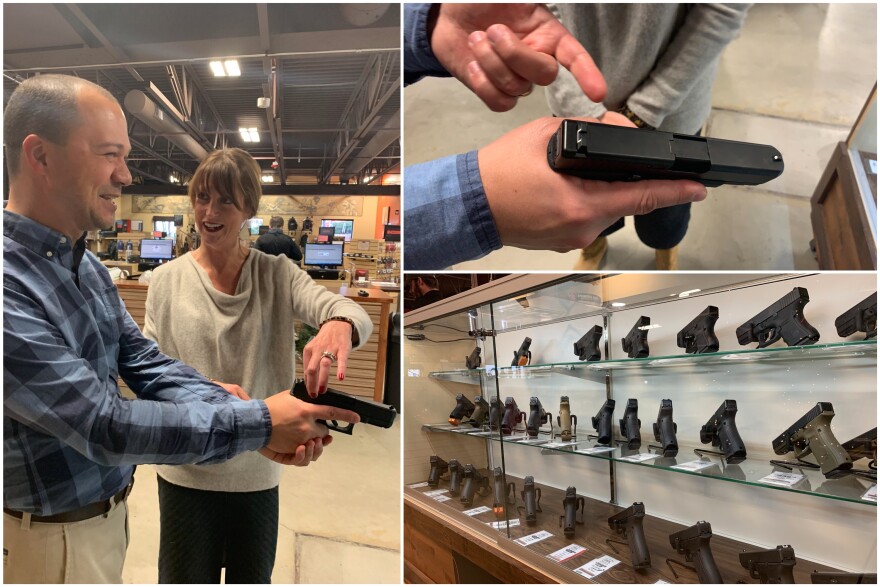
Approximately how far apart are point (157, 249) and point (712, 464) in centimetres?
111

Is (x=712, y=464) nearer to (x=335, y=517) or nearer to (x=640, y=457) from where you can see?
(x=640, y=457)

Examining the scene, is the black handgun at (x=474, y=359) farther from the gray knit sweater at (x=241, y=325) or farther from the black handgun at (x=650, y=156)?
the black handgun at (x=650, y=156)

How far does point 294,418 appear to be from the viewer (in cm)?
59

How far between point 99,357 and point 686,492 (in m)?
1.18

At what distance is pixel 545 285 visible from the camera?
84 cm

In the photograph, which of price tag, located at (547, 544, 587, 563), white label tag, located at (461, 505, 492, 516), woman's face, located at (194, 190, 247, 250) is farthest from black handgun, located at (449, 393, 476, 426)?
woman's face, located at (194, 190, 247, 250)

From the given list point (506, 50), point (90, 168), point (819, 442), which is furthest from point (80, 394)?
point (819, 442)

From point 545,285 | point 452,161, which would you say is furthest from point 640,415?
point 452,161

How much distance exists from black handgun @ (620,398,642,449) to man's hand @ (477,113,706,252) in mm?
665

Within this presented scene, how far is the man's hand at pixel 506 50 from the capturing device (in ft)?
1.85

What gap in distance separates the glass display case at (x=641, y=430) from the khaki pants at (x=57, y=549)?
46 cm

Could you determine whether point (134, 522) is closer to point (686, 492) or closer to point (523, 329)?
point (523, 329)

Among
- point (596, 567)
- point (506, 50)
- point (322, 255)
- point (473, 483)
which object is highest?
point (506, 50)

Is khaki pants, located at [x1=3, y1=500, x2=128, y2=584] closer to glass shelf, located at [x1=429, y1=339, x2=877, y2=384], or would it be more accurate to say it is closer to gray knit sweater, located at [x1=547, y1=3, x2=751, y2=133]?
glass shelf, located at [x1=429, y1=339, x2=877, y2=384]
